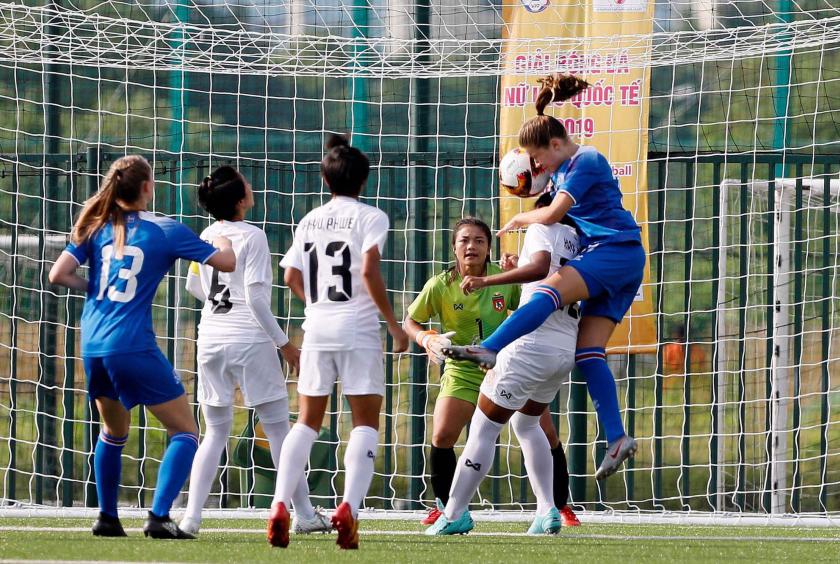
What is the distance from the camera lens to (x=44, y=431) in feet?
28.7

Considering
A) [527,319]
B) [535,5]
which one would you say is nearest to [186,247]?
[527,319]

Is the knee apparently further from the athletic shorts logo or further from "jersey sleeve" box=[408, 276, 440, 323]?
the athletic shorts logo

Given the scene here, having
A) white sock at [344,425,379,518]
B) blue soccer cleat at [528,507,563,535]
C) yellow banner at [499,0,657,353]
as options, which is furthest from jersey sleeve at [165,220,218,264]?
yellow banner at [499,0,657,353]

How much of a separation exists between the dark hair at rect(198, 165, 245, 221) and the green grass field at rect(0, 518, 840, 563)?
58.5 inches

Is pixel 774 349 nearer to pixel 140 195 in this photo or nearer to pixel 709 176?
pixel 140 195

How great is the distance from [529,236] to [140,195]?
5.57ft

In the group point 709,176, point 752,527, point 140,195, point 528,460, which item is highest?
point 709,176

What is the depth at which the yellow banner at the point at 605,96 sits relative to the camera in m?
8.53

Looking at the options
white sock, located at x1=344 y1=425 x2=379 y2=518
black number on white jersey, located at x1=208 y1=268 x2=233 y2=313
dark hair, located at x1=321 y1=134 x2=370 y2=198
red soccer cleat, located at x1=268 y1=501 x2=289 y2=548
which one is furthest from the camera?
black number on white jersey, located at x1=208 y1=268 x2=233 y2=313

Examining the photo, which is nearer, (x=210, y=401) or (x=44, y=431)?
(x=210, y=401)

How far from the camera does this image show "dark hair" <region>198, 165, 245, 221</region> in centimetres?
592

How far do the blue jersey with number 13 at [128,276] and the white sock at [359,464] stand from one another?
0.94 meters

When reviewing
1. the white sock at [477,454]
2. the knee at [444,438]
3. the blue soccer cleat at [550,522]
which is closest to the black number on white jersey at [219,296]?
the white sock at [477,454]

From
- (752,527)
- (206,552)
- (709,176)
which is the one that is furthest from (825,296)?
(709,176)
